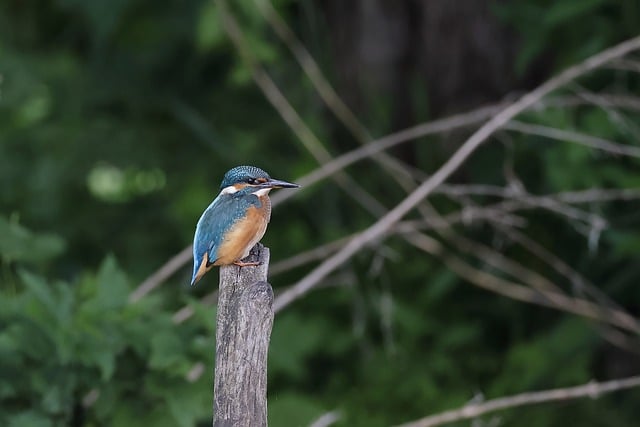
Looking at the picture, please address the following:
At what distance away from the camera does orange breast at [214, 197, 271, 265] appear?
8.89 ft

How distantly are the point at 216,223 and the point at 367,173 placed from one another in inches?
149

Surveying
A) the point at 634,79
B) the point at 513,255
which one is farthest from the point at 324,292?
the point at 634,79

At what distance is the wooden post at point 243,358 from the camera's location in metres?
2.57

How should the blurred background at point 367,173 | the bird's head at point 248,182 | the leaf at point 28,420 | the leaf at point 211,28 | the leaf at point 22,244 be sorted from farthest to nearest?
1. the leaf at point 211,28
2. the blurred background at point 367,173
3. the leaf at point 22,244
4. the leaf at point 28,420
5. the bird's head at point 248,182

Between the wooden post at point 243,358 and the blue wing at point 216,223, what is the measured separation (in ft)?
0.64

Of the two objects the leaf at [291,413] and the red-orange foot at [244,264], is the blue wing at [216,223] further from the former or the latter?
the leaf at [291,413]

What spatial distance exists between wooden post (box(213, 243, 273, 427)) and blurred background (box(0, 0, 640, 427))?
1.81 metres

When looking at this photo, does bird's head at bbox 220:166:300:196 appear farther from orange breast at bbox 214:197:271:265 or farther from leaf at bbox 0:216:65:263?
leaf at bbox 0:216:65:263

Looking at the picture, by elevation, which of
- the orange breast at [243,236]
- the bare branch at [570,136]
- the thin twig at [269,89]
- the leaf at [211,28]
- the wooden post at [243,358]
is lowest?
the wooden post at [243,358]

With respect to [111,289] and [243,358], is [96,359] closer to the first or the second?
[111,289]

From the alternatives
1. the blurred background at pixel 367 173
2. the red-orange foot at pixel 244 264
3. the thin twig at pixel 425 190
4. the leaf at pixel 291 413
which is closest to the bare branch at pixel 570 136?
the blurred background at pixel 367 173

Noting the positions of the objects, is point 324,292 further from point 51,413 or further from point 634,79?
point 51,413

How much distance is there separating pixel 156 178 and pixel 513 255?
2.18m

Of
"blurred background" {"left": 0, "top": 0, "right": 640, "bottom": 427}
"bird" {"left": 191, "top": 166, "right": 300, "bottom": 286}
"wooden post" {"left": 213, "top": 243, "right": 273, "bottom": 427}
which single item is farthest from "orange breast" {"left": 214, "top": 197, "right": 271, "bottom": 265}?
"blurred background" {"left": 0, "top": 0, "right": 640, "bottom": 427}
